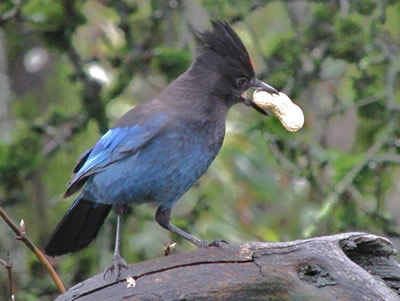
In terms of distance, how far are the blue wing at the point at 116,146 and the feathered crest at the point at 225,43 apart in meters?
0.39

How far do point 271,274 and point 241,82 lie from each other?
1248 millimetres

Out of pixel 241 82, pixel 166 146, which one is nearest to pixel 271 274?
pixel 166 146

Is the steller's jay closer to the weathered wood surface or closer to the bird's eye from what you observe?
the bird's eye

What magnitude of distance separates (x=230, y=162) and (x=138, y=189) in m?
2.46

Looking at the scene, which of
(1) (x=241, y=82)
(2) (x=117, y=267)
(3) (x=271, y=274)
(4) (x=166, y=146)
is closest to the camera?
(3) (x=271, y=274)

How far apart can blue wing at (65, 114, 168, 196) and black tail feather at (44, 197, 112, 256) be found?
104mm

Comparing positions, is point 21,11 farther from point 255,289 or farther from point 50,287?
point 255,289

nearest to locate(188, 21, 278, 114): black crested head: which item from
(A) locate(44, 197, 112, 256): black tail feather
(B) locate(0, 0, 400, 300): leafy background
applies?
(A) locate(44, 197, 112, 256): black tail feather

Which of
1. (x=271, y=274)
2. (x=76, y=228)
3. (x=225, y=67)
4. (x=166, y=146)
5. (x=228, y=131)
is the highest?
(x=228, y=131)

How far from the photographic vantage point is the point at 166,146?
4.84m

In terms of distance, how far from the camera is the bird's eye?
199 inches

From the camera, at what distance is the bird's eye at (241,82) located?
5051 millimetres

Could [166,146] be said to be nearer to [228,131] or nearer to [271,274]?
[271,274]

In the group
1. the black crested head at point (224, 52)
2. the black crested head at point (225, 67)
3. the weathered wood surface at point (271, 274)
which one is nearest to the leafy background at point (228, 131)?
the black crested head at point (225, 67)
